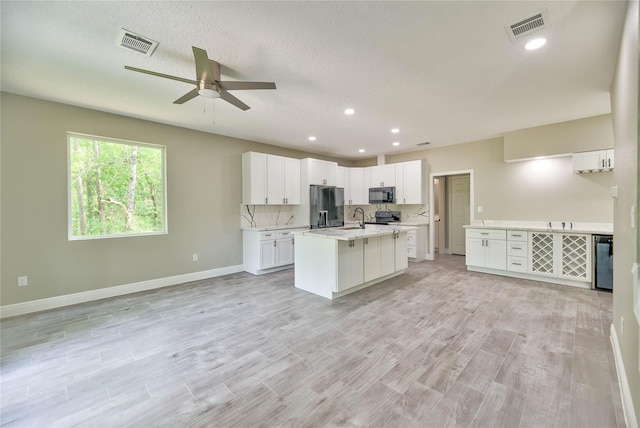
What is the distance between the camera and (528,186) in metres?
5.00

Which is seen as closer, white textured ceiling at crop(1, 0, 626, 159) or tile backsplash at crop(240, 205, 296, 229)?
white textured ceiling at crop(1, 0, 626, 159)

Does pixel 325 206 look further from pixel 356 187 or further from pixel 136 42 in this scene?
pixel 136 42

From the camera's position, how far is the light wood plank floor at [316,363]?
5.39 feet

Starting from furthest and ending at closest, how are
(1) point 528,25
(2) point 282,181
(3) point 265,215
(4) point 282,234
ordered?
1. (3) point 265,215
2. (2) point 282,181
3. (4) point 282,234
4. (1) point 528,25

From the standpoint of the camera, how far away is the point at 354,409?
1665 millimetres

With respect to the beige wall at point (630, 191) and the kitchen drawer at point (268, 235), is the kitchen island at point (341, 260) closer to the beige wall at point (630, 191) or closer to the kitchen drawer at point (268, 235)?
the kitchen drawer at point (268, 235)

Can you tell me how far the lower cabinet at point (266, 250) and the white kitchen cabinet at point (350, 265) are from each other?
156 cm

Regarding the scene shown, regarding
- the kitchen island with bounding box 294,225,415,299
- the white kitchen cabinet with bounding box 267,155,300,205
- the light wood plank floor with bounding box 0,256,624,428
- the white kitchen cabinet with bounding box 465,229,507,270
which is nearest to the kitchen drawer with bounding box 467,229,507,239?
the white kitchen cabinet with bounding box 465,229,507,270

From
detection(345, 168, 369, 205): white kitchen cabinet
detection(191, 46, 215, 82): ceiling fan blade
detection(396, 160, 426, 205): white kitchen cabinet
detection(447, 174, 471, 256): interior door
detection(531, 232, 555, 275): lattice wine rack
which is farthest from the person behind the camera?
detection(345, 168, 369, 205): white kitchen cabinet

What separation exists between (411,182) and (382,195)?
0.79 meters

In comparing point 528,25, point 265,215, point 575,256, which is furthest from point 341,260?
point 575,256

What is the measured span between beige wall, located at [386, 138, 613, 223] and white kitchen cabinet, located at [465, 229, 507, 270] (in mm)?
842

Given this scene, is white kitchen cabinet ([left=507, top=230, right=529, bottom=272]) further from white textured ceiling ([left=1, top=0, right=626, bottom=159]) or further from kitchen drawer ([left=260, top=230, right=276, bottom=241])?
kitchen drawer ([left=260, top=230, right=276, bottom=241])

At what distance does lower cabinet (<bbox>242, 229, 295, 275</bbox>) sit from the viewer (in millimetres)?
4984
